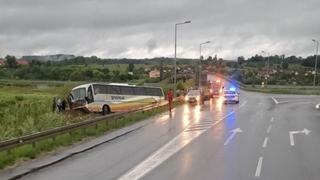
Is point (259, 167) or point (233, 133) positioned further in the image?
point (233, 133)

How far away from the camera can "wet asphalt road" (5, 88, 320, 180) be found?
1505 centimetres

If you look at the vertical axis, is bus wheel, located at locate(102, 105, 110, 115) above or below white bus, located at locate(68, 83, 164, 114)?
below

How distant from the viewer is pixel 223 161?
57.7 feet

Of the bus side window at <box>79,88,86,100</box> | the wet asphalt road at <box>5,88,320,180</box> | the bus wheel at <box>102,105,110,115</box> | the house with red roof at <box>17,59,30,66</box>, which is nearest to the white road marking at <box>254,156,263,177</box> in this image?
the wet asphalt road at <box>5,88,320,180</box>

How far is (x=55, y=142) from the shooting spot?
72.2ft

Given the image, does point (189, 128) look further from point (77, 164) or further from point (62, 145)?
point (77, 164)

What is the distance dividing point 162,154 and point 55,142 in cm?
471

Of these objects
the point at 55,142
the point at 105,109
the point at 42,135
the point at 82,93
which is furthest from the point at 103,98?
the point at 42,135

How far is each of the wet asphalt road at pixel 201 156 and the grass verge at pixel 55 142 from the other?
149 cm

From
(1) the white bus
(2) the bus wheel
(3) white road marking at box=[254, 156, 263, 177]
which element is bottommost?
(2) the bus wheel

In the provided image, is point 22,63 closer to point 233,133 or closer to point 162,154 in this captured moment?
point 233,133

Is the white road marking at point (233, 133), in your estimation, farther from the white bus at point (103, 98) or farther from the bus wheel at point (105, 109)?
the white bus at point (103, 98)

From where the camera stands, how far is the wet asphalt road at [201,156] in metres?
15.0

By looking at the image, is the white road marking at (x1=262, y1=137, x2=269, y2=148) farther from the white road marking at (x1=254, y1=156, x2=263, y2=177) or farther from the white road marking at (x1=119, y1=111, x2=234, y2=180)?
the white road marking at (x1=254, y1=156, x2=263, y2=177)
